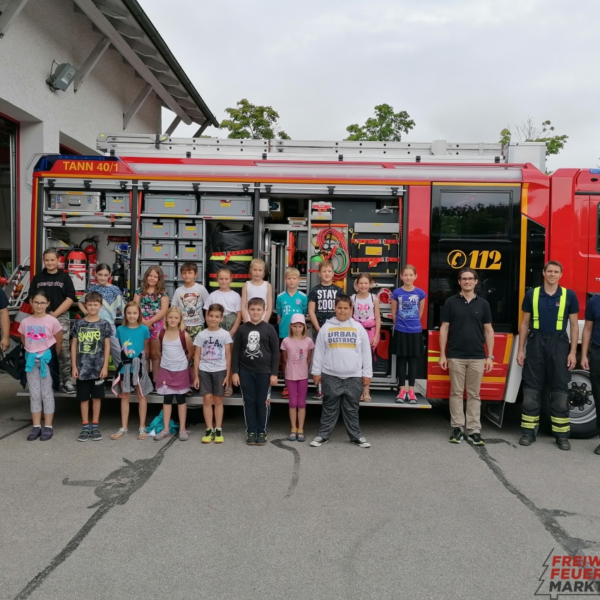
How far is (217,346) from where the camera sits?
5332 mm

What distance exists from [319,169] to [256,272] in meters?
1.44

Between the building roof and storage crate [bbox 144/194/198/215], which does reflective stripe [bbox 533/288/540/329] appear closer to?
storage crate [bbox 144/194/198/215]

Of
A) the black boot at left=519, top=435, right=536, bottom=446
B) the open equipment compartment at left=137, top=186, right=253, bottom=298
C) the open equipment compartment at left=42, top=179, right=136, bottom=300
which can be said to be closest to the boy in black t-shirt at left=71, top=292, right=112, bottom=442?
the open equipment compartment at left=42, top=179, right=136, bottom=300

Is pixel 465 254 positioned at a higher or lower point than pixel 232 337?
higher

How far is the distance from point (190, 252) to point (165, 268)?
0.36m

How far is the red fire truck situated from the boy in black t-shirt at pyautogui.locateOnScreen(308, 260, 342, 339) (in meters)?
0.33

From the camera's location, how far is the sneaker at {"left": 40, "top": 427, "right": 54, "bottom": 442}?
209 inches

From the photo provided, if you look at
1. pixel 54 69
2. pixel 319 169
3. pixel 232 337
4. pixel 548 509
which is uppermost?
pixel 54 69

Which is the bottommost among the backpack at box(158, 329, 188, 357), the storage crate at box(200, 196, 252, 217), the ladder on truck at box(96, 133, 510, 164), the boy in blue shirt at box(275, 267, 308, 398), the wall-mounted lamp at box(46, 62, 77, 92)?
the backpack at box(158, 329, 188, 357)

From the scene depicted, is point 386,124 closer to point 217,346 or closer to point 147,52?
point 147,52

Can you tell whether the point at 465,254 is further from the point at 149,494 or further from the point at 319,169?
the point at 149,494

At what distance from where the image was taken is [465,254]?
5715 mm

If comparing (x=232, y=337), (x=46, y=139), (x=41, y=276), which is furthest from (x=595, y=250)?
(x=46, y=139)
